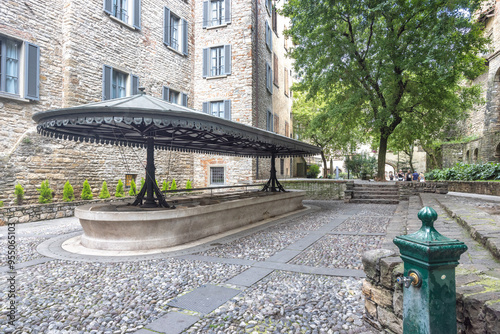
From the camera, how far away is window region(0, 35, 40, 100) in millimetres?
9062

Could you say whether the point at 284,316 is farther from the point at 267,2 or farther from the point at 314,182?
the point at 267,2

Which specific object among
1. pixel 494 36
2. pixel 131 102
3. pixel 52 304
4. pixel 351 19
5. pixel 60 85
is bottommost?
pixel 52 304

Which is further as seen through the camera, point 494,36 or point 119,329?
point 494,36

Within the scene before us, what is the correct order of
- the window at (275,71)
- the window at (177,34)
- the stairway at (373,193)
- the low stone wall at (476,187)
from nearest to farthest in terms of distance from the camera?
the low stone wall at (476,187)
the stairway at (373,193)
the window at (177,34)
the window at (275,71)

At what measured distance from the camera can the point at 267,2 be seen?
1952cm

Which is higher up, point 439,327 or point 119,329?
point 439,327

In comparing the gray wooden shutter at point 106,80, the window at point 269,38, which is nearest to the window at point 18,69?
the gray wooden shutter at point 106,80

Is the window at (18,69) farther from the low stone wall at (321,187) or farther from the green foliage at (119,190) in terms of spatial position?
the low stone wall at (321,187)

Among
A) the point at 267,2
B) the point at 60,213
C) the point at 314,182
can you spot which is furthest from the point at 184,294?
the point at 267,2

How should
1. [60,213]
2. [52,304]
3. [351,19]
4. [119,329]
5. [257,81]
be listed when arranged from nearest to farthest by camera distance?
[119,329] → [52,304] → [60,213] → [351,19] → [257,81]

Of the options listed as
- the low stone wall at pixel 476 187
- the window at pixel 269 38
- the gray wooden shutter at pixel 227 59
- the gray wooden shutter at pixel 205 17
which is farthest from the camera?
the window at pixel 269 38

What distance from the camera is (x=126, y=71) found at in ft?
42.6

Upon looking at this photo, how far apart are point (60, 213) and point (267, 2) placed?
17374 millimetres

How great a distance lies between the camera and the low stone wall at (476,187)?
36.4 ft
